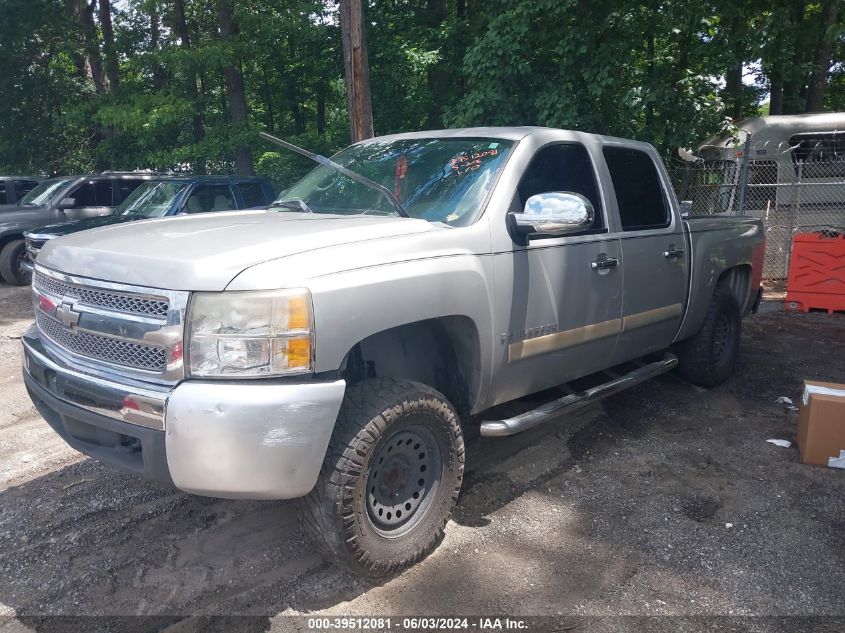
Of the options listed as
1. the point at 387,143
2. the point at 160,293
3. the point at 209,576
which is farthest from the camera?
the point at 387,143

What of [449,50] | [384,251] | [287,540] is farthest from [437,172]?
[449,50]

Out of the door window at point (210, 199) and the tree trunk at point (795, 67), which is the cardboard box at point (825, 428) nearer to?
the door window at point (210, 199)

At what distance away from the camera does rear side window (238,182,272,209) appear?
10.8m

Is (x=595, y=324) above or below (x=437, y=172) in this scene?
below

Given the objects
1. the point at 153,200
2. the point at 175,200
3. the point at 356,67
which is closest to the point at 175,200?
the point at 175,200

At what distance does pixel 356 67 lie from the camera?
9922 mm

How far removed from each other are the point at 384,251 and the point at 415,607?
1.53 meters

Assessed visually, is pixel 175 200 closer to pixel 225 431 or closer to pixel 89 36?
pixel 225 431

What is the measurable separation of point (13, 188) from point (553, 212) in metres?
13.8

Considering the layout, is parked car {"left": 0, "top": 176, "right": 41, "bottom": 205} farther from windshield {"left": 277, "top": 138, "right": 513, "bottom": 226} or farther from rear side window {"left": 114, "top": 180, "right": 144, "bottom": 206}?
windshield {"left": 277, "top": 138, "right": 513, "bottom": 226}

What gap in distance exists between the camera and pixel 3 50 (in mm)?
18219

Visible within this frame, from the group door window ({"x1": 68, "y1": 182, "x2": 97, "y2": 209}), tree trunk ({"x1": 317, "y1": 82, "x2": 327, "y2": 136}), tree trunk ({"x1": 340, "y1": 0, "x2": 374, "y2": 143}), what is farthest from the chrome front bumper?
tree trunk ({"x1": 317, "y1": 82, "x2": 327, "y2": 136})

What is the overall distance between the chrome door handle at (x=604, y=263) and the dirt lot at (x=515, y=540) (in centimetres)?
128

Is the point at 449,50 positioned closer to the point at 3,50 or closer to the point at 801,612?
the point at 3,50
